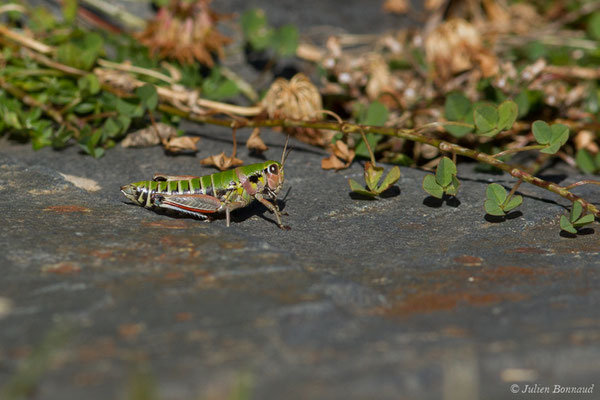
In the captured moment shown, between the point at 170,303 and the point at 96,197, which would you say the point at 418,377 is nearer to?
the point at 170,303

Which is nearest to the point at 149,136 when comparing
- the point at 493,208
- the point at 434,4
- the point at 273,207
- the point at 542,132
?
the point at 273,207

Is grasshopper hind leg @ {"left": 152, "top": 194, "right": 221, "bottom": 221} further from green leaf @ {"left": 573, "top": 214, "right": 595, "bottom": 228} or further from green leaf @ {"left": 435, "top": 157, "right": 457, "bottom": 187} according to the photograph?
green leaf @ {"left": 573, "top": 214, "right": 595, "bottom": 228}

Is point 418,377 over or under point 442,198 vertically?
under

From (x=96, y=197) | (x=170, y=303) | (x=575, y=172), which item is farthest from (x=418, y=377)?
(x=575, y=172)

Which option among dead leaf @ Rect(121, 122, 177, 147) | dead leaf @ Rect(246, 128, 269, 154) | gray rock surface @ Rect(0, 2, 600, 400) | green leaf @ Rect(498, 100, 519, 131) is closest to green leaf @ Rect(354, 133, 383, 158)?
gray rock surface @ Rect(0, 2, 600, 400)

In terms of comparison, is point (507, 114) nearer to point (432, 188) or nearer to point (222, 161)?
point (432, 188)
